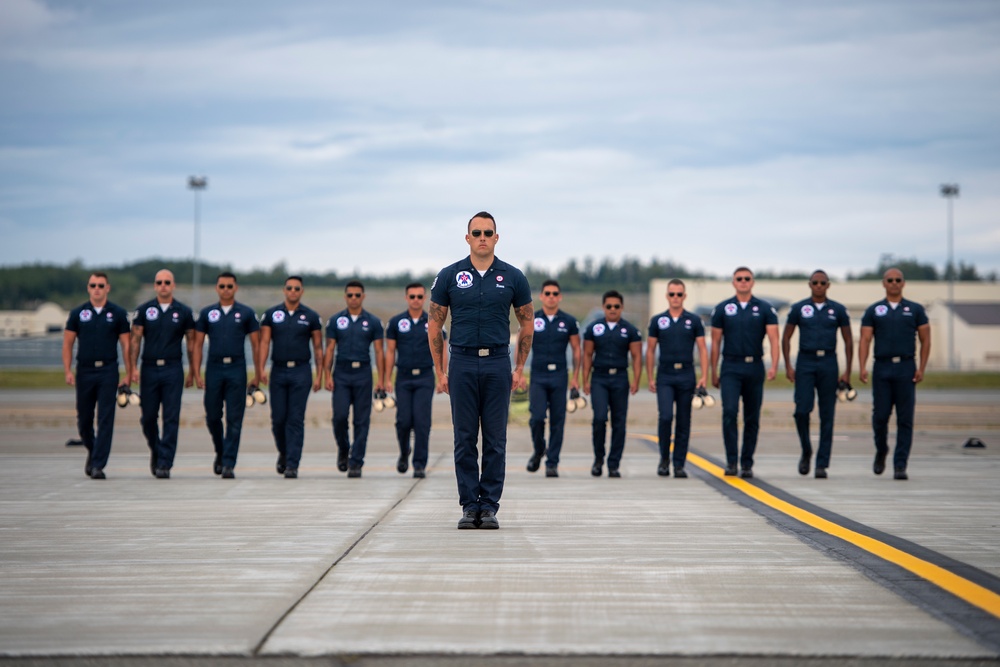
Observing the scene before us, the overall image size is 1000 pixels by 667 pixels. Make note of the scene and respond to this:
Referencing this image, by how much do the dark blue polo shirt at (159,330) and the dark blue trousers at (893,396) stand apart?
287 inches

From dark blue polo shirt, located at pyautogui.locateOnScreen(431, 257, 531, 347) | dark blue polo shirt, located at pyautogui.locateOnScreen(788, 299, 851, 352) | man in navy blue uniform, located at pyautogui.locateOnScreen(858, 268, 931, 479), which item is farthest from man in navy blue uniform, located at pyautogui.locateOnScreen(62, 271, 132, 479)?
man in navy blue uniform, located at pyautogui.locateOnScreen(858, 268, 931, 479)

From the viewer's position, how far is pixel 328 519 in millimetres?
7938

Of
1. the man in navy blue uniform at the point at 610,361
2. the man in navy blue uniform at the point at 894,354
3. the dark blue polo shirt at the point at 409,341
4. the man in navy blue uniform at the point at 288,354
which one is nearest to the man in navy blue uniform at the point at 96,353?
the man in navy blue uniform at the point at 288,354

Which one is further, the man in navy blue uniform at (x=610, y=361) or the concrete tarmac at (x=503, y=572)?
the man in navy blue uniform at (x=610, y=361)

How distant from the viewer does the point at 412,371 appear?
12.7 meters

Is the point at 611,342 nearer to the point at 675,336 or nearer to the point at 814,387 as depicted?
the point at 675,336

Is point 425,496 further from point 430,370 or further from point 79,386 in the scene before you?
point 79,386

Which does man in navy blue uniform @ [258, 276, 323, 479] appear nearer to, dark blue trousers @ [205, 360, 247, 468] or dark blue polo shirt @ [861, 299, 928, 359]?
dark blue trousers @ [205, 360, 247, 468]

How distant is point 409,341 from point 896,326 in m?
5.23

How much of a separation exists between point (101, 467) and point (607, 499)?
531 cm

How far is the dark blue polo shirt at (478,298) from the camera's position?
784 cm

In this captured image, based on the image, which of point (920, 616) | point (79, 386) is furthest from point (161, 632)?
point (79, 386)

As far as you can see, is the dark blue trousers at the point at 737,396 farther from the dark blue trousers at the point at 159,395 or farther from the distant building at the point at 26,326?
the distant building at the point at 26,326

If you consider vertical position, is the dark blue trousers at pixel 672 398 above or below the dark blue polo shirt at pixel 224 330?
below
